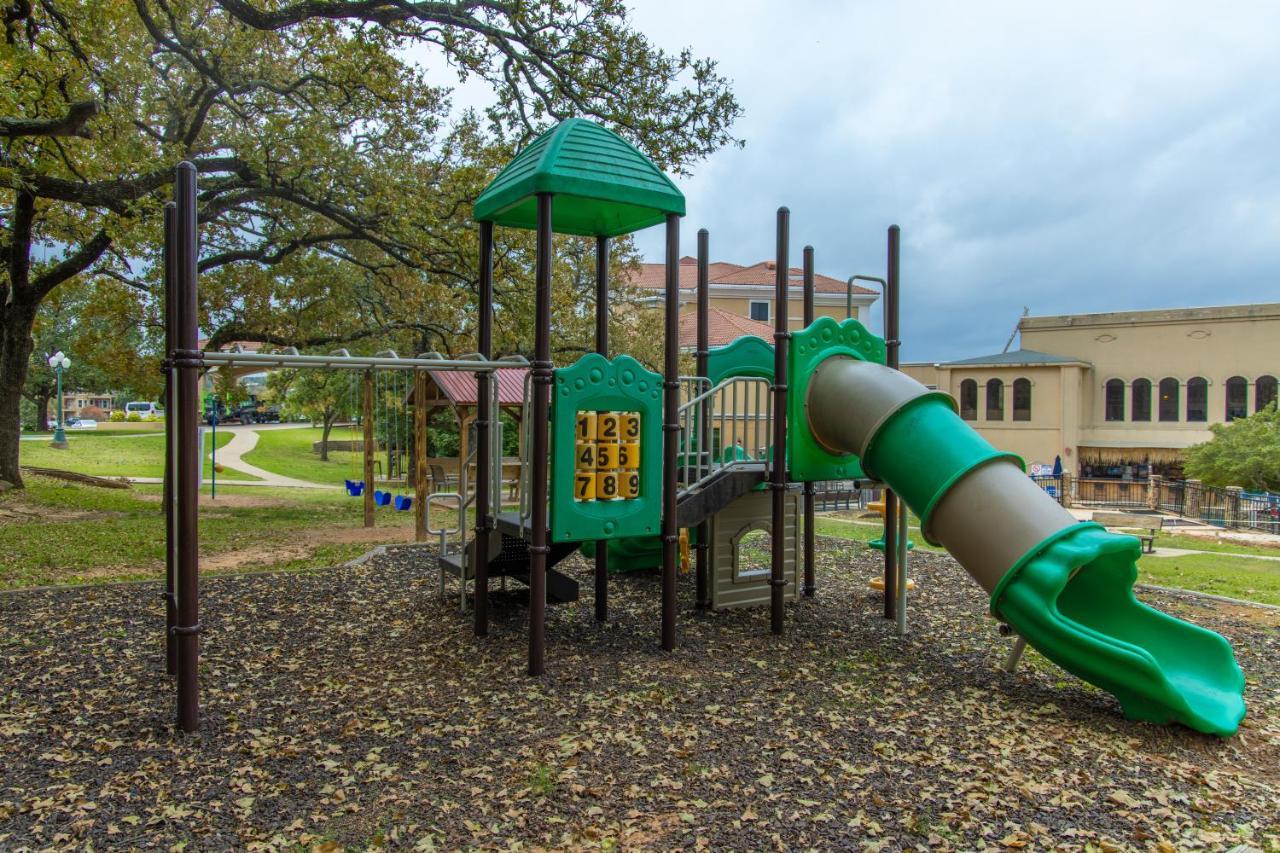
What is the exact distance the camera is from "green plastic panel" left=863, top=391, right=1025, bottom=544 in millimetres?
5605

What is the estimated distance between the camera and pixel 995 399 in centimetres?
3903

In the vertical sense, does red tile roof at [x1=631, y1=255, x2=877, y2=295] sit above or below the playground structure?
above

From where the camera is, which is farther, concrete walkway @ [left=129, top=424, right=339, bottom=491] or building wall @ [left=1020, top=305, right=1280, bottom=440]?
building wall @ [left=1020, top=305, right=1280, bottom=440]

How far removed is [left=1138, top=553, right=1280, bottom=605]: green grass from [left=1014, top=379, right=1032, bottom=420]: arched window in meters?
26.0

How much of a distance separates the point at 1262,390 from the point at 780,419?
39692mm

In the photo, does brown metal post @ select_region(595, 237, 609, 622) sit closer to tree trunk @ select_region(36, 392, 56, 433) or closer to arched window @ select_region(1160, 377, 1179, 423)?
arched window @ select_region(1160, 377, 1179, 423)

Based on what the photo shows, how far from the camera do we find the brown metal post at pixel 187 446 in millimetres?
4426

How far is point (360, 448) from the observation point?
3903 cm

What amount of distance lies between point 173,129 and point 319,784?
12469 mm

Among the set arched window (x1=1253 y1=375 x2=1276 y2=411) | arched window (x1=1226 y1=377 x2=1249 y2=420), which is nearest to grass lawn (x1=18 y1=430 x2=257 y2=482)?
arched window (x1=1226 y1=377 x2=1249 y2=420)

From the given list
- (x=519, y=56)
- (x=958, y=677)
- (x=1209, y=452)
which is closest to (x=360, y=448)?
(x=519, y=56)

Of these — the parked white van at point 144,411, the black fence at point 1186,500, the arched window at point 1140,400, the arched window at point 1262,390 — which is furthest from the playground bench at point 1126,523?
the parked white van at point 144,411

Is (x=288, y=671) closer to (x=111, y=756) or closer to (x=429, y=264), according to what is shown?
(x=111, y=756)

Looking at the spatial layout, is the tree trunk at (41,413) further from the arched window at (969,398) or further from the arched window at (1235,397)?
the arched window at (1235,397)
